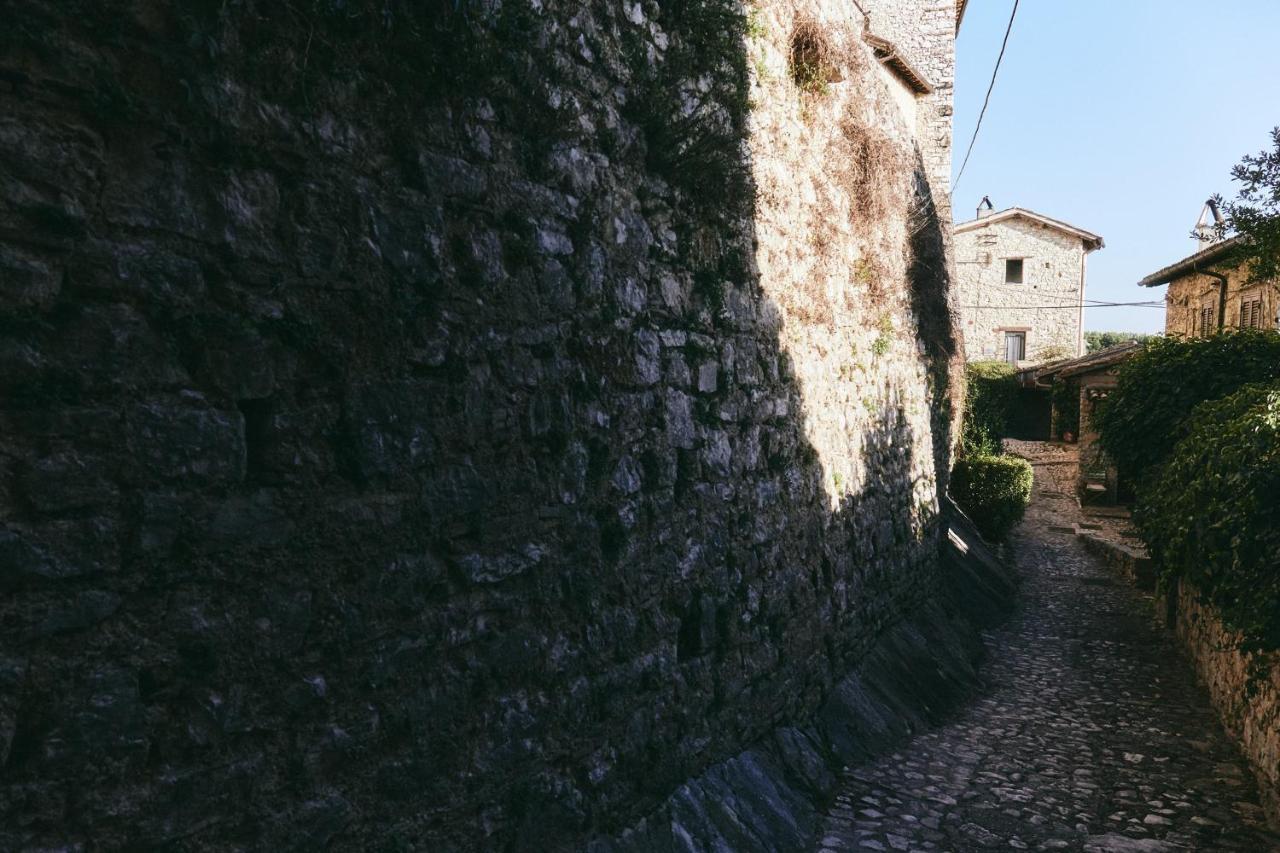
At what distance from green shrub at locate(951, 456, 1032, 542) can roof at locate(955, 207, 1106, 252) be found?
66.0 feet

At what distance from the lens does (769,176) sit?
4.78 metres

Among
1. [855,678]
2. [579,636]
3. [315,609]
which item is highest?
[315,609]

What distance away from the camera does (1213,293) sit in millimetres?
18453

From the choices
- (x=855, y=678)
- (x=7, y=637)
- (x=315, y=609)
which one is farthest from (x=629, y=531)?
(x=855, y=678)

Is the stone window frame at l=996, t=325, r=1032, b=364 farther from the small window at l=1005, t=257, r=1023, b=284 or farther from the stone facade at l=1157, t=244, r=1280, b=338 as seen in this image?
the stone facade at l=1157, t=244, r=1280, b=338

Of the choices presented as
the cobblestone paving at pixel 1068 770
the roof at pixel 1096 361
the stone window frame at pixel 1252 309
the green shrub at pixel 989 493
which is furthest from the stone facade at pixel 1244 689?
the roof at pixel 1096 361

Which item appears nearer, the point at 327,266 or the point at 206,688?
the point at 206,688

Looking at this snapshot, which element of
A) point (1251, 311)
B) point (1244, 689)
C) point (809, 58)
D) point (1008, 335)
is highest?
point (1008, 335)

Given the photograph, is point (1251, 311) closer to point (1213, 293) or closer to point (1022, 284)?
point (1213, 293)

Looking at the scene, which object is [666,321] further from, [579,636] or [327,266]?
[327,266]

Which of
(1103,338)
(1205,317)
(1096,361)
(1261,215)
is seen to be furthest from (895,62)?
(1103,338)

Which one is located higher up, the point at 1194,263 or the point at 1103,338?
the point at 1103,338

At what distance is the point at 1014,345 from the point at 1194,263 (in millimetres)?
14152

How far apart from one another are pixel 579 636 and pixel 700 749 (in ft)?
3.61
